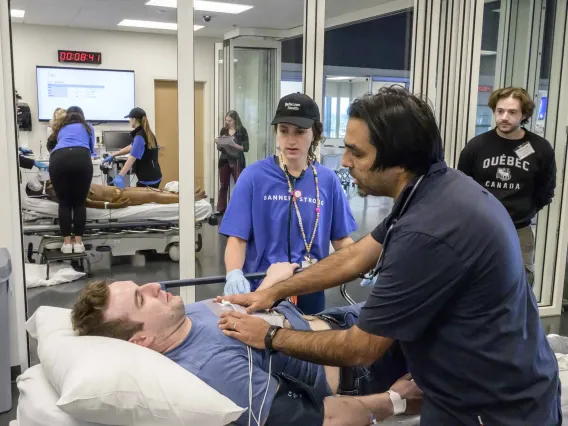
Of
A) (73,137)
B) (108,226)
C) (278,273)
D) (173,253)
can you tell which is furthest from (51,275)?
(278,273)

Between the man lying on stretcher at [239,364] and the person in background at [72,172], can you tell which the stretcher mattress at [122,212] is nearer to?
the person in background at [72,172]

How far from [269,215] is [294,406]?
0.80m

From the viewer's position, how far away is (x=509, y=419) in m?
1.19

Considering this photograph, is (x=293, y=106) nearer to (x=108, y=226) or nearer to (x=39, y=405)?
(x=39, y=405)

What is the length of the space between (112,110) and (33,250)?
67.4 inches

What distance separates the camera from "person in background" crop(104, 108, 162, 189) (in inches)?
199

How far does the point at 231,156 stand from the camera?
225 inches

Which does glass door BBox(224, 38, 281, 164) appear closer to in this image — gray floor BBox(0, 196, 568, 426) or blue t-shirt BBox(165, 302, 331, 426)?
gray floor BBox(0, 196, 568, 426)

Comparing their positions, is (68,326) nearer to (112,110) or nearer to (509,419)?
(509,419)

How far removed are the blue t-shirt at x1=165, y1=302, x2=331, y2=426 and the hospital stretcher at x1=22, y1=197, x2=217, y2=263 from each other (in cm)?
289

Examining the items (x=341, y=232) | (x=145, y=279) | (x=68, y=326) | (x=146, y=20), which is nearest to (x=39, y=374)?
(x=68, y=326)

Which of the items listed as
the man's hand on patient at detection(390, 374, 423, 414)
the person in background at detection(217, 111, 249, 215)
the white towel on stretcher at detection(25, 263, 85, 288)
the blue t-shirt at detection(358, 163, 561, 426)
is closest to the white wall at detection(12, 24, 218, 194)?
the person in background at detection(217, 111, 249, 215)

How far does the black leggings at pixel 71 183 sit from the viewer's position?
179 inches

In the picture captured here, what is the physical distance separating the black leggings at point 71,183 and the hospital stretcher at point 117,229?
0.11 meters
